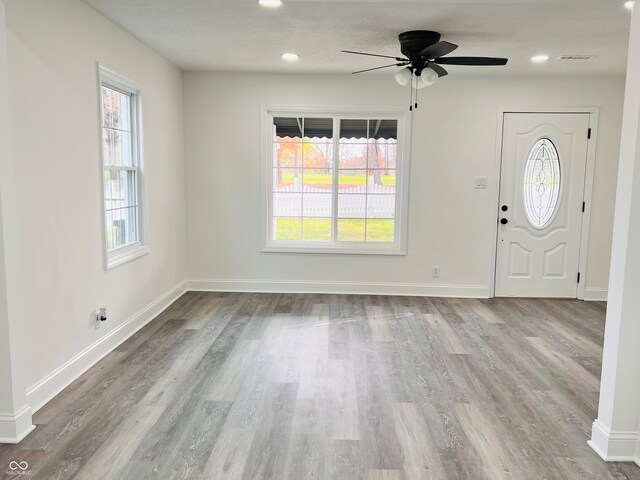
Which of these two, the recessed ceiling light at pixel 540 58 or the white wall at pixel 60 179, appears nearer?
the white wall at pixel 60 179

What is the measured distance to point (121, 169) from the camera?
4.20m

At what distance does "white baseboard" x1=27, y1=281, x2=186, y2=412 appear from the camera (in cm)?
294

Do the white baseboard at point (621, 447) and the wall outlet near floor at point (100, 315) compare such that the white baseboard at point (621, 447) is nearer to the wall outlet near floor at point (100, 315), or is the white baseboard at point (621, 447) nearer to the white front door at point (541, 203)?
the wall outlet near floor at point (100, 315)

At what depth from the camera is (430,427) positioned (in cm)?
279

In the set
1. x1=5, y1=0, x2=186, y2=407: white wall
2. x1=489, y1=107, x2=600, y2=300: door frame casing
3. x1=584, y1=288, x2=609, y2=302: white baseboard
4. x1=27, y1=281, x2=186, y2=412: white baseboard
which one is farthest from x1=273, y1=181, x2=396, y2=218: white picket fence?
x1=584, y1=288, x2=609, y2=302: white baseboard

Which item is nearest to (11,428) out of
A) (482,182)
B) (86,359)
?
(86,359)

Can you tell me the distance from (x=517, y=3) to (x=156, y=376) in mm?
3433

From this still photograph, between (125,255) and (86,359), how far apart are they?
3.27ft

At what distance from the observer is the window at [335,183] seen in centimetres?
584

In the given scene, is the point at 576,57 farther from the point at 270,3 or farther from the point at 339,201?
the point at 270,3

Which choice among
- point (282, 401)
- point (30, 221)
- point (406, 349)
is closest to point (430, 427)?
point (282, 401)

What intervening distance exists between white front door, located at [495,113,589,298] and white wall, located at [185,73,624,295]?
16 cm

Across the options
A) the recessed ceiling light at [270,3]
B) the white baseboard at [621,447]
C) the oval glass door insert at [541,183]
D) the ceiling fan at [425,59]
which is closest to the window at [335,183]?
the oval glass door insert at [541,183]

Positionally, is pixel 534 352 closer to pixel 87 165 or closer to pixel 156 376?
pixel 156 376
